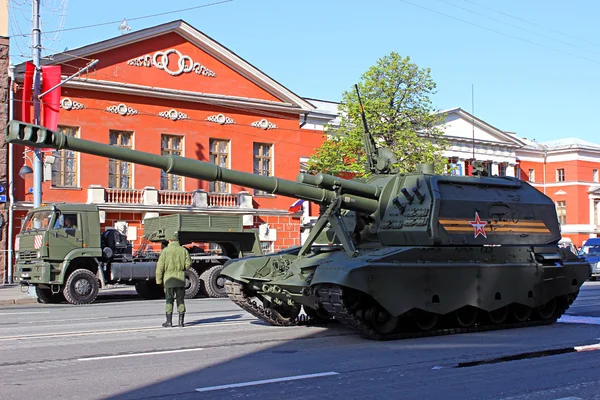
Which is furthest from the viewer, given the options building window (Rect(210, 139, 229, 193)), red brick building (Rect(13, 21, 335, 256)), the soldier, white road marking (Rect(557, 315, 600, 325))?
building window (Rect(210, 139, 229, 193))

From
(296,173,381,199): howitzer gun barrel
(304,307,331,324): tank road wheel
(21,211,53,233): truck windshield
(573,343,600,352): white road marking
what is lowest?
(573,343,600,352): white road marking

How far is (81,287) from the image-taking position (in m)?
20.6

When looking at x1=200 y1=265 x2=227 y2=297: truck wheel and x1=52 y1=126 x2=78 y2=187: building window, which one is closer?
x1=200 y1=265 x2=227 y2=297: truck wheel

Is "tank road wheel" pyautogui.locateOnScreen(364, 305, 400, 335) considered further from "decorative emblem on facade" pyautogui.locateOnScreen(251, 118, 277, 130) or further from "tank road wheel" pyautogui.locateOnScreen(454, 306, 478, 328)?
"decorative emblem on facade" pyautogui.locateOnScreen(251, 118, 277, 130)

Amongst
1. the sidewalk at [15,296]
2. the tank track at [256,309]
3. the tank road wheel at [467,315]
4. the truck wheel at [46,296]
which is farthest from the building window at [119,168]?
the tank road wheel at [467,315]

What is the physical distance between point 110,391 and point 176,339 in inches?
155

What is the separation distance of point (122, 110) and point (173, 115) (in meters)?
2.38

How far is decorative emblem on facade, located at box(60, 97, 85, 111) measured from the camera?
30922mm


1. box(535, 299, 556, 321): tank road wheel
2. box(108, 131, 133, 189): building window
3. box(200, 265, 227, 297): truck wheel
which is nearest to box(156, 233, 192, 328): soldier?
box(535, 299, 556, 321): tank road wheel

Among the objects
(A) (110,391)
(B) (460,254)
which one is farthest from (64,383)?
(B) (460,254)

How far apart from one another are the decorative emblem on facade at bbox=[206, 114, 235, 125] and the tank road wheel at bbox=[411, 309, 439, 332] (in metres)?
24.5

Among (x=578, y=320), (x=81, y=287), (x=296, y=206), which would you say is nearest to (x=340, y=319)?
(x=578, y=320)

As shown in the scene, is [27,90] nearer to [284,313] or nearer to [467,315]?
[284,313]

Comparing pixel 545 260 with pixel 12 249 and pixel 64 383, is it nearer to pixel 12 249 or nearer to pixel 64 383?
pixel 64 383
